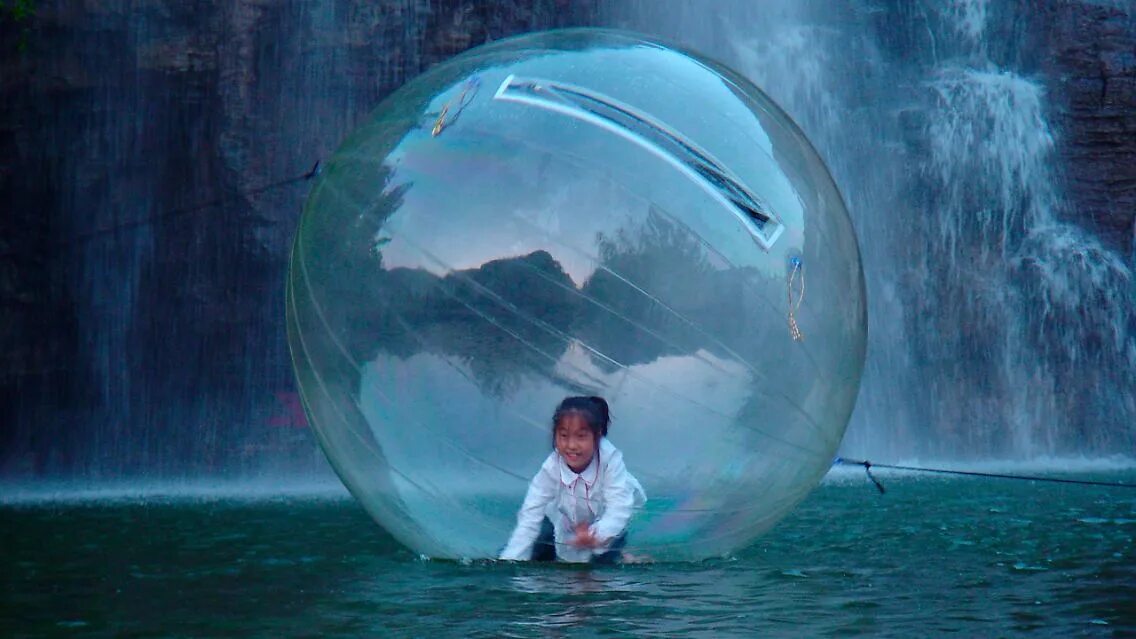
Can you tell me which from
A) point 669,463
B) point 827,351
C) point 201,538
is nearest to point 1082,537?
point 827,351

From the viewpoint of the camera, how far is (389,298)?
14.3ft

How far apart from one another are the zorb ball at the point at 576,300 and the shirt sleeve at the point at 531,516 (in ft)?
0.14

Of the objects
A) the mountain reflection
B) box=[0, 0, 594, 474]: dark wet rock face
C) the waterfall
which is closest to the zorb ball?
the mountain reflection

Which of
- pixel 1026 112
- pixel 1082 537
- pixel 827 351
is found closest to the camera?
pixel 827 351

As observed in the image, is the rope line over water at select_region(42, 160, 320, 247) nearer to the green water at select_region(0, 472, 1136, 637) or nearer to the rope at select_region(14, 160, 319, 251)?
the rope at select_region(14, 160, 319, 251)

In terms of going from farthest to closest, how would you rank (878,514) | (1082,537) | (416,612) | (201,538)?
(878,514) < (201,538) < (1082,537) < (416,612)

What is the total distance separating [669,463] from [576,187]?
0.92 m

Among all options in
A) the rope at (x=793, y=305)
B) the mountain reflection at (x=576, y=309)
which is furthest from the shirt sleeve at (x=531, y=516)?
→ the rope at (x=793, y=305)

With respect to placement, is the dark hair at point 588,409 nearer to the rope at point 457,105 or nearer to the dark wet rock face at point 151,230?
the rope at point 457,105

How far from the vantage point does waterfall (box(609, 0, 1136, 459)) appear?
523 inches

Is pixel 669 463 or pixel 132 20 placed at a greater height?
pixel 132 20

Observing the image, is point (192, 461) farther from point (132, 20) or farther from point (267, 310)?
point (132, 20)

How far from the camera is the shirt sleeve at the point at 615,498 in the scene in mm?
4277

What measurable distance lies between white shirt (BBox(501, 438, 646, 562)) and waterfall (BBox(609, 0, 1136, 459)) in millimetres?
8689
